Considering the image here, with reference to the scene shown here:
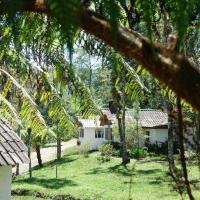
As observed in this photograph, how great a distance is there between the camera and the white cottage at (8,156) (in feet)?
26.6

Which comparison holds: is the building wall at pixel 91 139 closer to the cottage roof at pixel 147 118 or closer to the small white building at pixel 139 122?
the small white building at pixel 139 122

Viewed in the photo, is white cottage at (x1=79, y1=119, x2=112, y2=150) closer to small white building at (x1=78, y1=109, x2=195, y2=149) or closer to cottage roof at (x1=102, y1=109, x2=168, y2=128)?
small white building at (x1=78, y1=109, x2=195, y2=149)

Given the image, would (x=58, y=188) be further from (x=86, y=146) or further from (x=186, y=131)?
(x=186, y=131)

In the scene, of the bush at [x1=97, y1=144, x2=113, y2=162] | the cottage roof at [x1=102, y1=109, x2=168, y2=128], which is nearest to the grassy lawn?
the bush at [x1=97, y1=144, x2=113, y2=162]

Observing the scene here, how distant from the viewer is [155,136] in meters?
41.2

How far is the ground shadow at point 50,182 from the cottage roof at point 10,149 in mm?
16781

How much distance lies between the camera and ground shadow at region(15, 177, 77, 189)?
25.9m

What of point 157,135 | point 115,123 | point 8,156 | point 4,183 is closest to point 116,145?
point 115,123

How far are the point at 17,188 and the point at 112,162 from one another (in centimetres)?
965

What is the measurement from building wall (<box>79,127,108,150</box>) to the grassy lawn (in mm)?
7900

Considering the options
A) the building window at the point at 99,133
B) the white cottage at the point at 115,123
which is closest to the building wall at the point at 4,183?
the white cottage at the point at 115,123

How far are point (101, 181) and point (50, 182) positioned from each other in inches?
119

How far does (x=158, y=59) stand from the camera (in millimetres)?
1045

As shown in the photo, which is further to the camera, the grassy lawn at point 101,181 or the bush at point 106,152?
the bush at point 106,152
